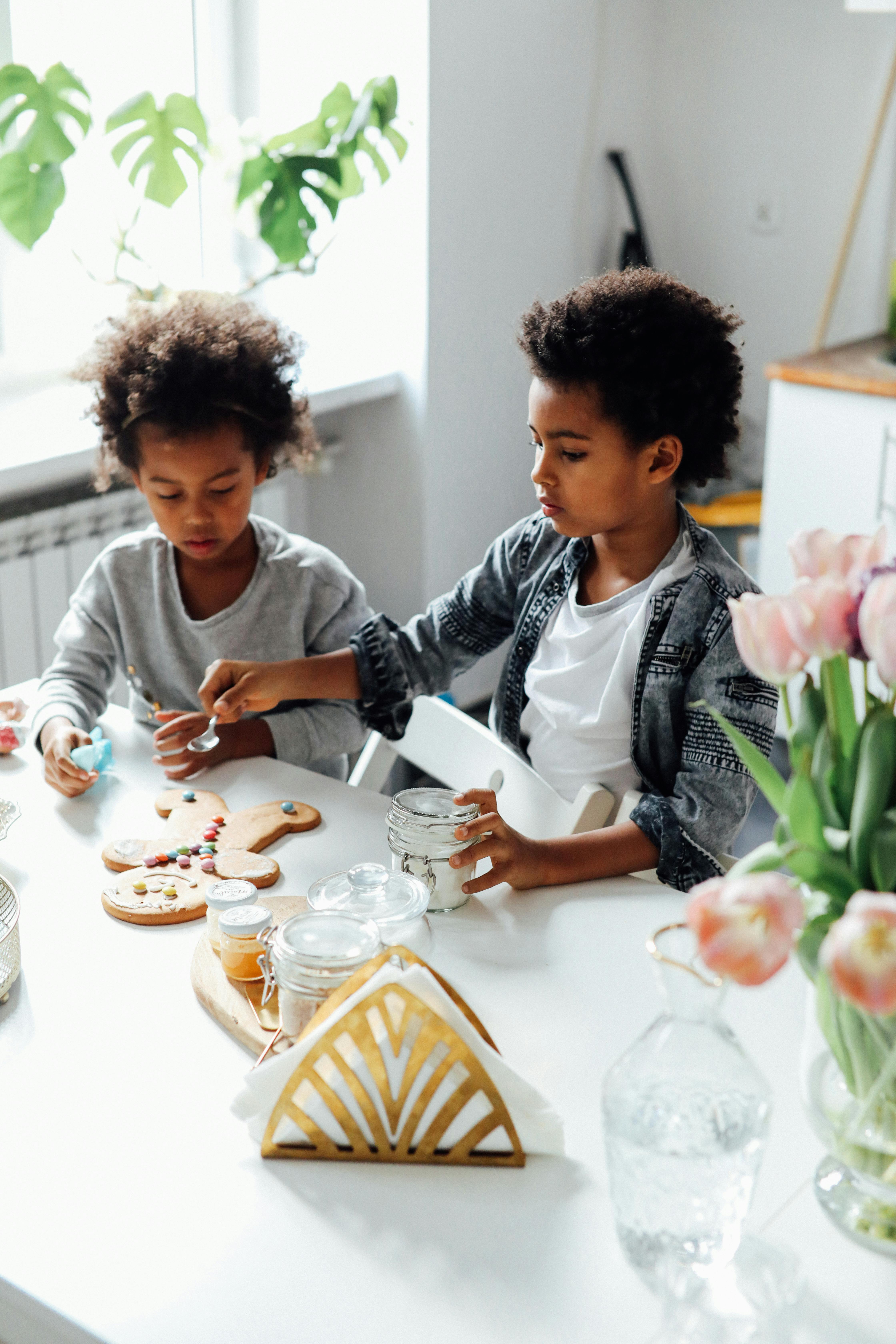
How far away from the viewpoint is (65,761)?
1.27 metres

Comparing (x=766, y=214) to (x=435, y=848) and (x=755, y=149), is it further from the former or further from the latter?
(x=435, y=848)

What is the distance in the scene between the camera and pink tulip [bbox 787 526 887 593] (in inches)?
27.3

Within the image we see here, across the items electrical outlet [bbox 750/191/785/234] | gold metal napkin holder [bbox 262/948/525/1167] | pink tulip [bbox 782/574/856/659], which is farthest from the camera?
electrical outlet [bbox 750/191/785/234]

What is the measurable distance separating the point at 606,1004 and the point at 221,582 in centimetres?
84

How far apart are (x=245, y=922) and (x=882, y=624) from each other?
1.73 ft

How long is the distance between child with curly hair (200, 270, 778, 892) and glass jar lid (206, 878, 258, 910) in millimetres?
196

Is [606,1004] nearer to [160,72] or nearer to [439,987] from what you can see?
[439,987]

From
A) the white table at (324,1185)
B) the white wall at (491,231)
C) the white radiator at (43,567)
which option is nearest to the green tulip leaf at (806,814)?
the white table at (324,1185)

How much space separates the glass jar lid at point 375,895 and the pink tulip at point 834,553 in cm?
39

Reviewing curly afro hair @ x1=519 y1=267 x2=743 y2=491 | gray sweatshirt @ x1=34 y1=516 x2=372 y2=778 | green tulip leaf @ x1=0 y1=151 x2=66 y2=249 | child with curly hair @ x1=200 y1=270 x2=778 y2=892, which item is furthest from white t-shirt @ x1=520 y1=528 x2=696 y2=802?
green tulip leaf @ x1=0 y1=151 x2=66 y2=249

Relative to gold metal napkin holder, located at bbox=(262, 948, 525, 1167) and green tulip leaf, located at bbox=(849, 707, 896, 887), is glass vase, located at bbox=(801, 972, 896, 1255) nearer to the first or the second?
green tulip leaf, located at bbox=(849, 707, 896, 887)

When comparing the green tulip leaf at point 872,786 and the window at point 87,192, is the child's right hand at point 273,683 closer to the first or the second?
the green tulip leaf at point 872,786

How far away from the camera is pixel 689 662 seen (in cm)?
124

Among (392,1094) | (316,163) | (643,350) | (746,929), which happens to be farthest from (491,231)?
(746,929)
